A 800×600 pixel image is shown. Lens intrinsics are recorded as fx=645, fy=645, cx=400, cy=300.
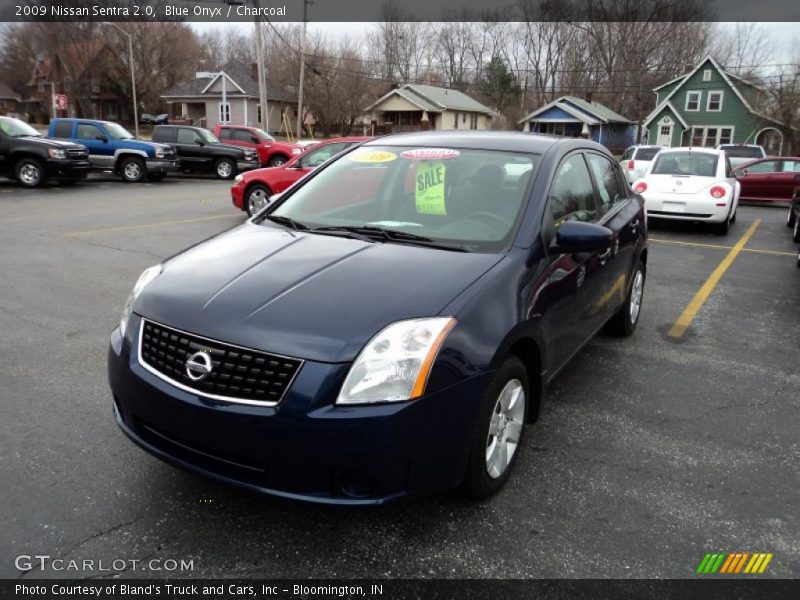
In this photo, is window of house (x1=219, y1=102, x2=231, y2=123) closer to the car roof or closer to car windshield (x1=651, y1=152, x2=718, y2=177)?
car windshield (x1=651, y1=152, x2=718, y2=177)

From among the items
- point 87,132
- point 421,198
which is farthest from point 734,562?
point 87,132

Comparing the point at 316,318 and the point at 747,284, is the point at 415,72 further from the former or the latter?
the point at 316,318

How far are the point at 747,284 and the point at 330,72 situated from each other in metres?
56.9

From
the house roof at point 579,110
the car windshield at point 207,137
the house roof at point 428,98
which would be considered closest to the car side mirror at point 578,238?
the car windshield at point 207,137

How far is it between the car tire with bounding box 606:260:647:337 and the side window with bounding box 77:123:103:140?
60.3 ft

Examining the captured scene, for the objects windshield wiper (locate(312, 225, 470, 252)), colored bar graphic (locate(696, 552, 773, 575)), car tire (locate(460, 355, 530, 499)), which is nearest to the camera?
colored bar graphic (locate(696, 552, 773, 575))

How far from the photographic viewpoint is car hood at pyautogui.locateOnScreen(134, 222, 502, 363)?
2.53 m

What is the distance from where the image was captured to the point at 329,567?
257cm

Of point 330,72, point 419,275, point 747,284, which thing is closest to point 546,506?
point 419,275

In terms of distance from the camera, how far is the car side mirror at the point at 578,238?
3.38m

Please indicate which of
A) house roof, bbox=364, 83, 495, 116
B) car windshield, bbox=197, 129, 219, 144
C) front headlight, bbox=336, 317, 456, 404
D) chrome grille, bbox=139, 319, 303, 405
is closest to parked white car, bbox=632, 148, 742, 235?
front headlight, bbox=336, 317, 456, 404

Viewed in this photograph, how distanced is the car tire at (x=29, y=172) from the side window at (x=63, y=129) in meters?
3.01

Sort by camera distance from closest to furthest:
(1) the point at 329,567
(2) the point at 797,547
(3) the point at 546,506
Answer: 1. (1) the point at 329,567
2. (2) the point at 797,547
3. (3) the point at 546,506

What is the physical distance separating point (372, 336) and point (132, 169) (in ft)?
63.9
